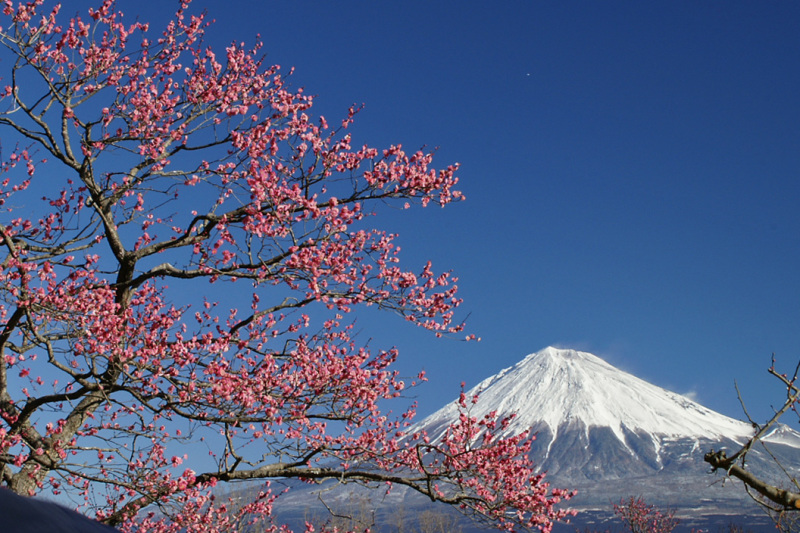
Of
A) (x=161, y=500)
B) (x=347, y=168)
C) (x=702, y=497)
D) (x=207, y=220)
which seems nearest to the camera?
(x=161, y=500)

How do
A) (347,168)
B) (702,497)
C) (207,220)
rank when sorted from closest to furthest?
(207,220)
(347,168)
(702,497)

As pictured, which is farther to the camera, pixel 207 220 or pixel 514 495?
pixel 514 495

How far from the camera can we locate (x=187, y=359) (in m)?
7.81

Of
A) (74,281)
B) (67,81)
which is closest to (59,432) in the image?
(74,281)

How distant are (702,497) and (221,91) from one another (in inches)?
8454

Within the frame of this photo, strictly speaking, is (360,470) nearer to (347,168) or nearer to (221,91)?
(347,168)

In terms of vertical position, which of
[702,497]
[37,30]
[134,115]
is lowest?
[702,497]

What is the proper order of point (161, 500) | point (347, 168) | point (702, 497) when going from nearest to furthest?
point (161, 500) → point (347, 168) → point (702, 497)

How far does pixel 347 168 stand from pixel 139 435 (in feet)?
14.6

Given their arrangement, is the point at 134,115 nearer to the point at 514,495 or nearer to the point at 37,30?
the point at 37,30

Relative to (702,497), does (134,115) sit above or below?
above

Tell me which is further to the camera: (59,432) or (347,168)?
(347,168)

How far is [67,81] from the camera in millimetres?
7816

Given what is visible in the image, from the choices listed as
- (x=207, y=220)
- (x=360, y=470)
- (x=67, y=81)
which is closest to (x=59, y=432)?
(x=207, y=220)
